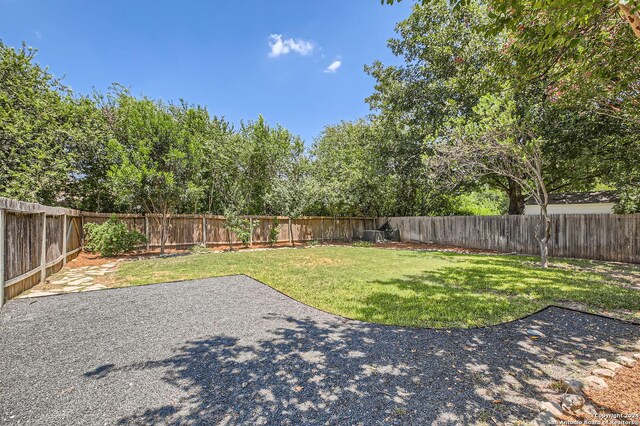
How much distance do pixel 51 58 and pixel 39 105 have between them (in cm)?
247

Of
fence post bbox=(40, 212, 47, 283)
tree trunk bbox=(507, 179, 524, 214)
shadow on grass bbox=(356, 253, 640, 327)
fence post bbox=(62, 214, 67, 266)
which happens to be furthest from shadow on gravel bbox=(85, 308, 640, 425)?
tree trunk bbox=(507, 179, 524, 214)

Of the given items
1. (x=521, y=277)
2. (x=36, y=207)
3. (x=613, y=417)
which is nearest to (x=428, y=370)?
(x=613, y=417)

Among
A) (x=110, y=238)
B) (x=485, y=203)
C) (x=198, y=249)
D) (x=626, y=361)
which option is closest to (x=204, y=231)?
(x=198, y=249)

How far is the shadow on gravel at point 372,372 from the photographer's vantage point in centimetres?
189

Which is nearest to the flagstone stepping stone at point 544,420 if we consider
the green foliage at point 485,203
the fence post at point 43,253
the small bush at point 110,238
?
the fence post at point 43,253

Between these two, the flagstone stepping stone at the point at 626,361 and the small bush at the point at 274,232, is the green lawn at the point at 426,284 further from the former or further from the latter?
the small bush at the point at 274,232

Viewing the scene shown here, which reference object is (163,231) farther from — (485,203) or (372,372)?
(485,203)

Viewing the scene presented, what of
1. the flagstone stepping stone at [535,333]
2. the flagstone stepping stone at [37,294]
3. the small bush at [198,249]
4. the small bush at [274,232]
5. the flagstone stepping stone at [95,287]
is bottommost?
the small bush at [198,249]

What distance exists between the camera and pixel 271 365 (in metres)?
2.55

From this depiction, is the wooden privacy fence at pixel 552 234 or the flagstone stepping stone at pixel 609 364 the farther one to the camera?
the wooden privacy fence at pixel 552 234

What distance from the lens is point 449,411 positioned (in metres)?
1.89

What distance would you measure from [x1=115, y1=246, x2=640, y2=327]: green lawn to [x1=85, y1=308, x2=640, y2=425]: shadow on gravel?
1.80 feet

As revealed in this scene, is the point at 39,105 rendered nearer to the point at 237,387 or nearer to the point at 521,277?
the point at 237,387

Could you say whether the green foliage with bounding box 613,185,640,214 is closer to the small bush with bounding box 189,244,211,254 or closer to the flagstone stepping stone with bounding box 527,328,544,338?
the flagstone stepping stone with bounding box 527,328,544,338
